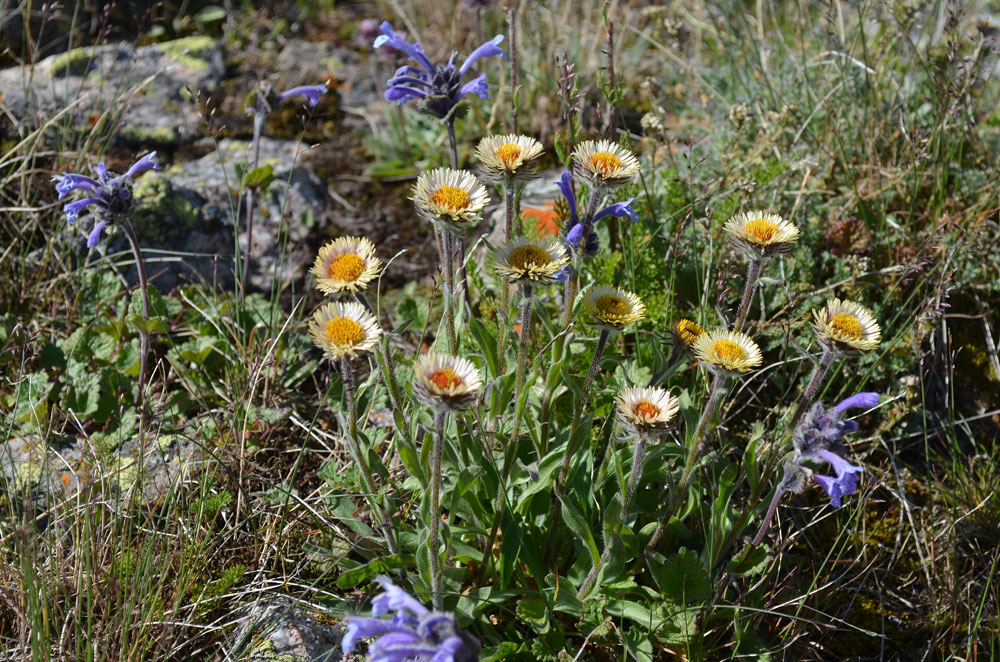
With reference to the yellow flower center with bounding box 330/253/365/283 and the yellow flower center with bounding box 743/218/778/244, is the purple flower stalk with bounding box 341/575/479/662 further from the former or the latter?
the yellow flower center with bounding box 743/218/778/244

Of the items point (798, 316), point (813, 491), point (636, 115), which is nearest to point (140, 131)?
point (636, 115)

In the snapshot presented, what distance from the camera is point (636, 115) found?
14.4 ft

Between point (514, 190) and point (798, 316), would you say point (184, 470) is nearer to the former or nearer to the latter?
point (514, 190)

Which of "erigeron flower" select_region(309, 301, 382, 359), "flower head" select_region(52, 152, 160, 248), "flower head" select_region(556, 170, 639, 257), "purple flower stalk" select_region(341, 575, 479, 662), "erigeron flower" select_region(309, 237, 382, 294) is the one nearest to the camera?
"purple flower stalk" select_region(341, 575, 479, 662)

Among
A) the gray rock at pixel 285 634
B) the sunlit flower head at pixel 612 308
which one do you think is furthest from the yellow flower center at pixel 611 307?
the gray rock at pixel 285 634

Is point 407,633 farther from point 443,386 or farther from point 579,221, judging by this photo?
point 579,221

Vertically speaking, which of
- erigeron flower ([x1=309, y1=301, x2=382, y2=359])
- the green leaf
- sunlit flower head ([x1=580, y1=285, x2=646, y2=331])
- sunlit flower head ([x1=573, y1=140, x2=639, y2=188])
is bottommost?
the green leaf

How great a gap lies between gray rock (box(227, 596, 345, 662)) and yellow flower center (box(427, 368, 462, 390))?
828 mm

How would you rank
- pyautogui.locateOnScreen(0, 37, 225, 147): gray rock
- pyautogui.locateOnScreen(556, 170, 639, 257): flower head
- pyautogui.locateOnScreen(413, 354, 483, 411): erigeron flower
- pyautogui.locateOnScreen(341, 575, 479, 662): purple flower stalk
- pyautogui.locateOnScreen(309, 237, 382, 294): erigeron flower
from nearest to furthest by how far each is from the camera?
pyautogui.locateOnScreen(341, 575, 479, 662): purple flower stalk < pyautogui.locateOnScreen(413, 354, 483, 411): erigeron flower < pyautogui.locateOnScreen(309, 237, 382, 294): erigeron flower < pyautogui.locateOnScreen(556, 170, 639, 257): flower head < pyautogui.locateOnScreen(0, 37, 225, 147): gray rock

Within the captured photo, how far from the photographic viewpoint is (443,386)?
60.1 inches

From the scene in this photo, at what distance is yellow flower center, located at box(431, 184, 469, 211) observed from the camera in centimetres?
177

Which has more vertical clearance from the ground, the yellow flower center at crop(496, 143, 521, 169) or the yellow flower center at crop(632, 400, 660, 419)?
the yellow flower center at crop(496, 143, 521, 169)

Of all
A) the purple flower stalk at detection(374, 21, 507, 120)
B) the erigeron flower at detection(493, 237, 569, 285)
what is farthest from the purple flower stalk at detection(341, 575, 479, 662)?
the purple flower stalk at detection(374, 21, 507, 120)

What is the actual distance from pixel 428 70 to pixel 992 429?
2.44 m
